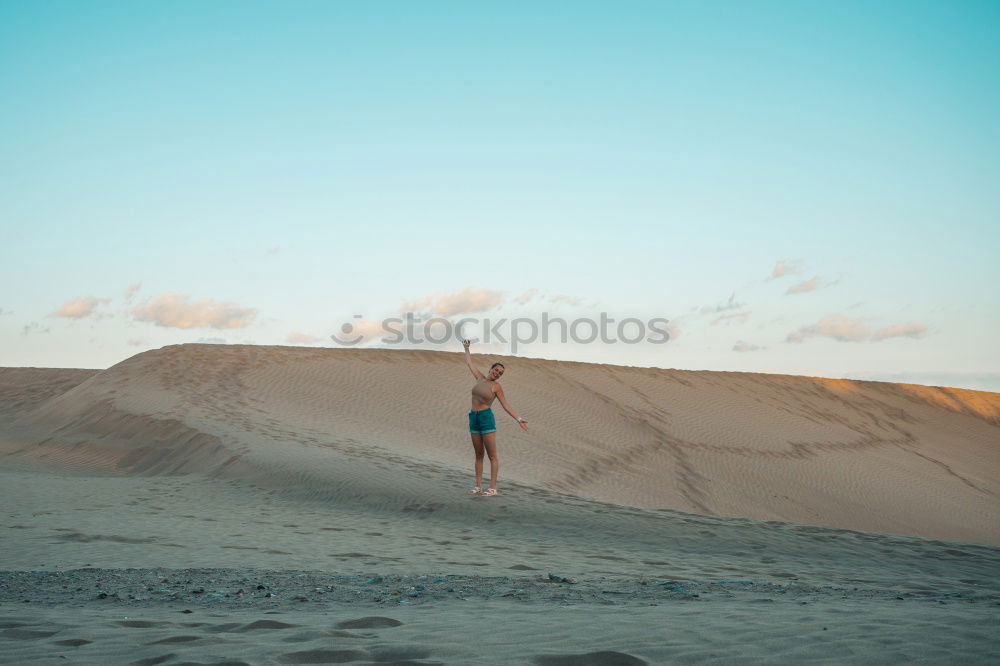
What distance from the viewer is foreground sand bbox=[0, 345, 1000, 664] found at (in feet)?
14.1

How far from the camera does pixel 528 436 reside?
794 inches

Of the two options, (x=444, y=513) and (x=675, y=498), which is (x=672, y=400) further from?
(x=444, y=513)

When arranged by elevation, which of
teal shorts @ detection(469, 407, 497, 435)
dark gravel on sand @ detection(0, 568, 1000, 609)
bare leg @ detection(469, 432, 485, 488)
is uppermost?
teal shorts @ detection(469, 407, 497, 435)

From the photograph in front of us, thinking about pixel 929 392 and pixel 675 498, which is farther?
pixel 929 392

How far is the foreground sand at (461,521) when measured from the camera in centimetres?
430

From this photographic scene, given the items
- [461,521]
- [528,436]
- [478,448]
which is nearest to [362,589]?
[461,521]

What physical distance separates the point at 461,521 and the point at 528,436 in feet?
30.4

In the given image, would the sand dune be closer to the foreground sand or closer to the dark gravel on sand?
the foreground sand

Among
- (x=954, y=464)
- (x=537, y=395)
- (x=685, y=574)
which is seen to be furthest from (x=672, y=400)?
(x=685, y=574)

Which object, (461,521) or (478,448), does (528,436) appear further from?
(461,521)

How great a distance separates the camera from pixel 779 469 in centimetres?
2070

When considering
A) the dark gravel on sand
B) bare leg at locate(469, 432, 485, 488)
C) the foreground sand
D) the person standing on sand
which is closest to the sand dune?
the foreground sand

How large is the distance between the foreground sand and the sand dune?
12 centimetres

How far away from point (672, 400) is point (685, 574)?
63.1 feet
